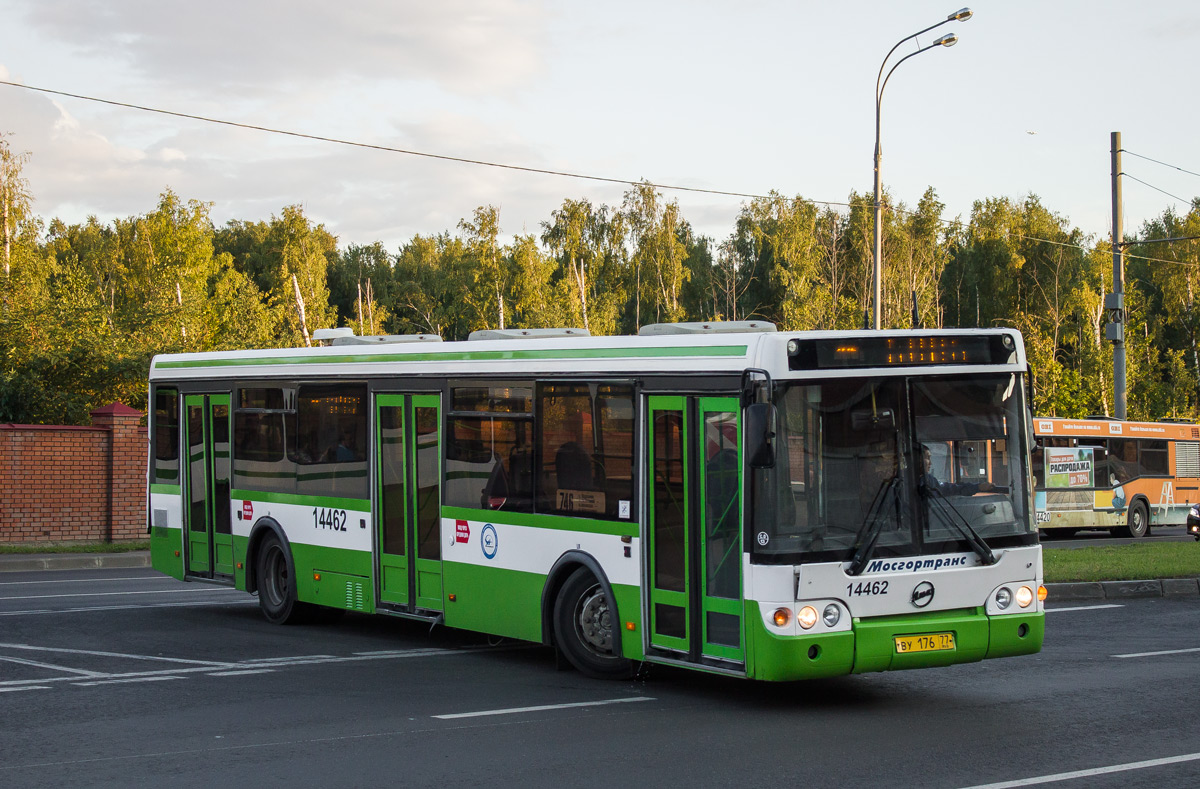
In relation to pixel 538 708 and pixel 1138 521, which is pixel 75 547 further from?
pixel 1138 521

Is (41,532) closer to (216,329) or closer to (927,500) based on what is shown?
(927,500)

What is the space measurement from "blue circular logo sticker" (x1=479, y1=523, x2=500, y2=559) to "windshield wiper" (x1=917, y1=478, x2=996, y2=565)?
12.7ft

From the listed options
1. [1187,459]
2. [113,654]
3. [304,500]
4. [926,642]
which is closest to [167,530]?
[304,500]

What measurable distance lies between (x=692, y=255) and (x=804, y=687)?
242ft

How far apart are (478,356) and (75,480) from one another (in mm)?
16113

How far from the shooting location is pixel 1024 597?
371 inches

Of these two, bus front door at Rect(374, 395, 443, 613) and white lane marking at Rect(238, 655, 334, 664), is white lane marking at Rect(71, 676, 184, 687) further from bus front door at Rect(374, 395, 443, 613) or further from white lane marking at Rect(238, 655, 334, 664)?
bus front door at Rect(374, 395, 443, 613)

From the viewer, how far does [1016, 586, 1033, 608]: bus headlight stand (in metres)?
9.40

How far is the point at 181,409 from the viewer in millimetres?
15773

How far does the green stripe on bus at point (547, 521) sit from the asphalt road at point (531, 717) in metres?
1.19

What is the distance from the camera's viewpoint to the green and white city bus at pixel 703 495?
8836mm

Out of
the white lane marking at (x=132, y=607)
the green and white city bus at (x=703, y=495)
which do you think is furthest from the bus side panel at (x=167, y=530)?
the green and white city bus at (x=703, y=495)

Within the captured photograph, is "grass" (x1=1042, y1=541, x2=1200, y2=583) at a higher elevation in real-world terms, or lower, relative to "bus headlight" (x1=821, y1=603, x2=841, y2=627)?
lower

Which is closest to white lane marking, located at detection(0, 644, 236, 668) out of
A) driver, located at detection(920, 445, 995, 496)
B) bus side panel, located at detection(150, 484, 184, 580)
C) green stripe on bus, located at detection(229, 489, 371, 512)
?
green stripe on bus, located at detection(229, 489, 371, 512)
